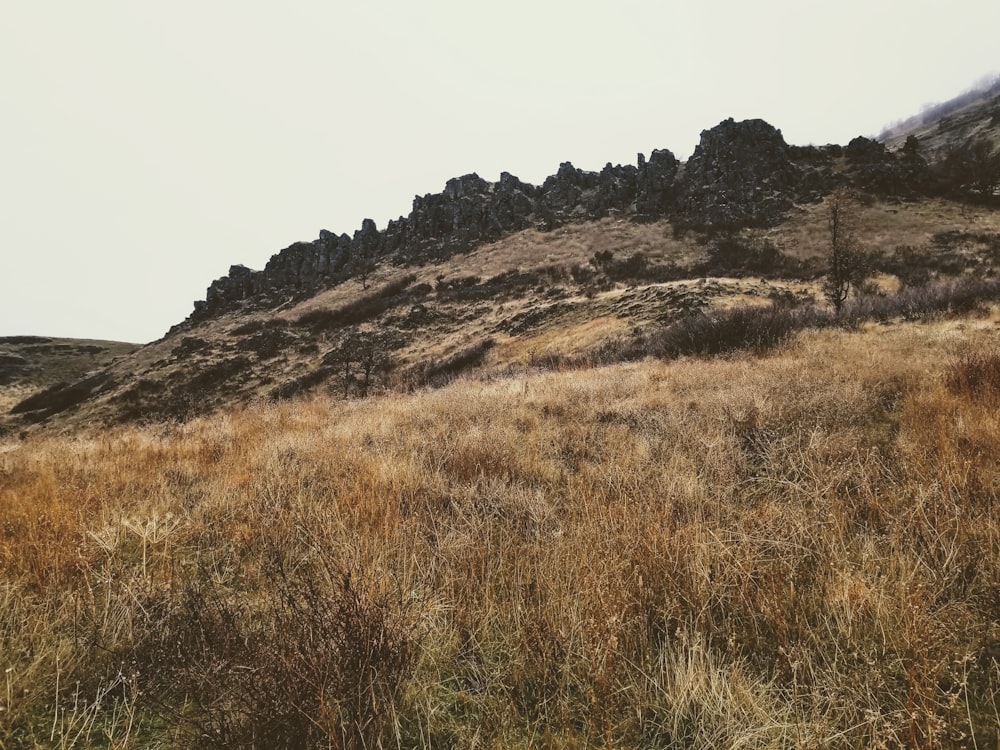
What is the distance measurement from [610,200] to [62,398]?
49251mm

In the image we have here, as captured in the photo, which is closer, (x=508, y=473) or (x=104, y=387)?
(x=508, y=473)

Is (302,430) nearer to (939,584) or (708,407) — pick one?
(708,407)

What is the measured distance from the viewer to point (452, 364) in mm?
20547

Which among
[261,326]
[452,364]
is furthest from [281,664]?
[261,326]

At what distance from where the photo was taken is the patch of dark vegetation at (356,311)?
119ft

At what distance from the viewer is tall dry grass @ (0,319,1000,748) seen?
151 cm

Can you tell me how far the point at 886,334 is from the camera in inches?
373

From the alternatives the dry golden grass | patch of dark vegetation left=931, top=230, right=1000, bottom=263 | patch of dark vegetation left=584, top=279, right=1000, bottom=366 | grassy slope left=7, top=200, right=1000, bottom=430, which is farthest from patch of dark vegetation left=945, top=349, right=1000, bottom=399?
the dry golden grass

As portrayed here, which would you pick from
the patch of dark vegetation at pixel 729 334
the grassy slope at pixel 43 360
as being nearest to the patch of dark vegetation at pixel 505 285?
the patch of dark vegetation at pixel 729 334

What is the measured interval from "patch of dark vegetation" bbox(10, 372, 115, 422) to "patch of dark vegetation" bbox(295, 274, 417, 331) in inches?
532

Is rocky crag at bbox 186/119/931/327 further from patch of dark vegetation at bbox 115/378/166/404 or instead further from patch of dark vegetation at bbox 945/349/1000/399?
patch of dark vegetation at bbox 945/349/1000/399

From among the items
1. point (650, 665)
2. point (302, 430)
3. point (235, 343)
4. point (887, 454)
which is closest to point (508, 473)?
point (650, 665)

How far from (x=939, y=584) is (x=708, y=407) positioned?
11.0 feet

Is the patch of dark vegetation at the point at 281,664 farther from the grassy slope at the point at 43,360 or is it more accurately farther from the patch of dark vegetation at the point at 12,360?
the patch of dark vegetation at the point at 12,360
